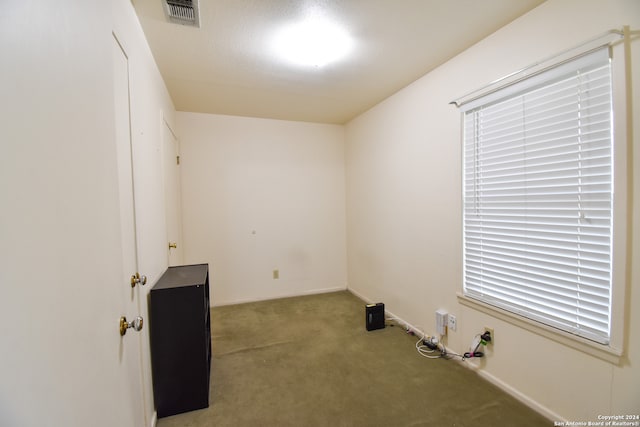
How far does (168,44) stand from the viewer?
77.1 inches

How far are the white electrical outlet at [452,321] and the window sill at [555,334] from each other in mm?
213

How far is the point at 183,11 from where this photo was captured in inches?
64.2

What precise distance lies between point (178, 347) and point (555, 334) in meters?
2.29

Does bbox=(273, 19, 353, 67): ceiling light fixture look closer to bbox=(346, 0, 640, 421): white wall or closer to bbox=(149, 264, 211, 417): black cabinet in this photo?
bbox=(346, 0, 640, 421): white wall

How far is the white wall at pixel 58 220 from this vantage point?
433 mm

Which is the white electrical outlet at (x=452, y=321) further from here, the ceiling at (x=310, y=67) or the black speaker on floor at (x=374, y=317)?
the ceiling at (x=310, y=67)

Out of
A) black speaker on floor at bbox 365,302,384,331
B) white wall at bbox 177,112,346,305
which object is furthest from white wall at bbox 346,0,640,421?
white wall at bbox 177,112,346,305

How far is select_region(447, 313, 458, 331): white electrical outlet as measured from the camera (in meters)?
2.22

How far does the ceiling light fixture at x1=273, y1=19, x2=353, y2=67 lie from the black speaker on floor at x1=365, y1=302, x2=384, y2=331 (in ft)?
7.82

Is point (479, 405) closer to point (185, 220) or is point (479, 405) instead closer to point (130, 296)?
point (130, 296)

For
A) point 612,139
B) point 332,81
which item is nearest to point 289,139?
point 332,81

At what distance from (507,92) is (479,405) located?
6.76ft

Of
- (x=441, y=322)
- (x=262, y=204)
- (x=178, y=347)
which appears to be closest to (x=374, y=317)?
(x=441, y=322)

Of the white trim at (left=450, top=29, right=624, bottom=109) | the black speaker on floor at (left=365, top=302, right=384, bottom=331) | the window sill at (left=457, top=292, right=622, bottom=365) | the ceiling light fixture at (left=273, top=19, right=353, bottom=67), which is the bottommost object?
the black speaker on floor at (left=365, top=302, right=384, bottom=331)
